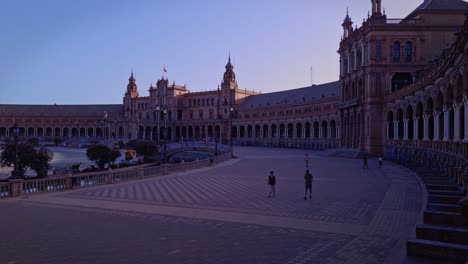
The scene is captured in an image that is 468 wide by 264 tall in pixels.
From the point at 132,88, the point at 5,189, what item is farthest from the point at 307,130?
the point at 5,189

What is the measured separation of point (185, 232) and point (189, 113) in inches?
Answer: 4747

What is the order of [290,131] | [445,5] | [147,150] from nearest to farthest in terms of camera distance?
[445,5]
[147,150]
[290,131]

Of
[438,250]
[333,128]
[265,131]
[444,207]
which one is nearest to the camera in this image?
[438,250]

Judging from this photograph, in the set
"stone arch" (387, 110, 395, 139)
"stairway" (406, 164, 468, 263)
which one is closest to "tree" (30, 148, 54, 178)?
"stairway" (406, 164, 468, 263)

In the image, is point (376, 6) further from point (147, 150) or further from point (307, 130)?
point (307, 130)

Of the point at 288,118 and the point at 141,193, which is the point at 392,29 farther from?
the point at 288,118

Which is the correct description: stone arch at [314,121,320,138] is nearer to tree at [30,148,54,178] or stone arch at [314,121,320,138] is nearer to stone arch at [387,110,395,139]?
stone arch at [387,110,395,139]

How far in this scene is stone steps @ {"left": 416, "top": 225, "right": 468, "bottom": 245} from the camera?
8852 millimetres

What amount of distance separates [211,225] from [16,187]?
10434 millimetres

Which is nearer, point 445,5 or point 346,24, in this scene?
point 445,5

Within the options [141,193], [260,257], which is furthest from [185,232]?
[141,193]

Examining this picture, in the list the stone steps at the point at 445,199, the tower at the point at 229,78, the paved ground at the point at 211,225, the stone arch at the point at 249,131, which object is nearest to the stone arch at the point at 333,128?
the stone arch at the point at 249,131

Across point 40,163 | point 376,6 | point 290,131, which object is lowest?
point 40,163

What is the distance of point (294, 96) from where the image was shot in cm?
9925
